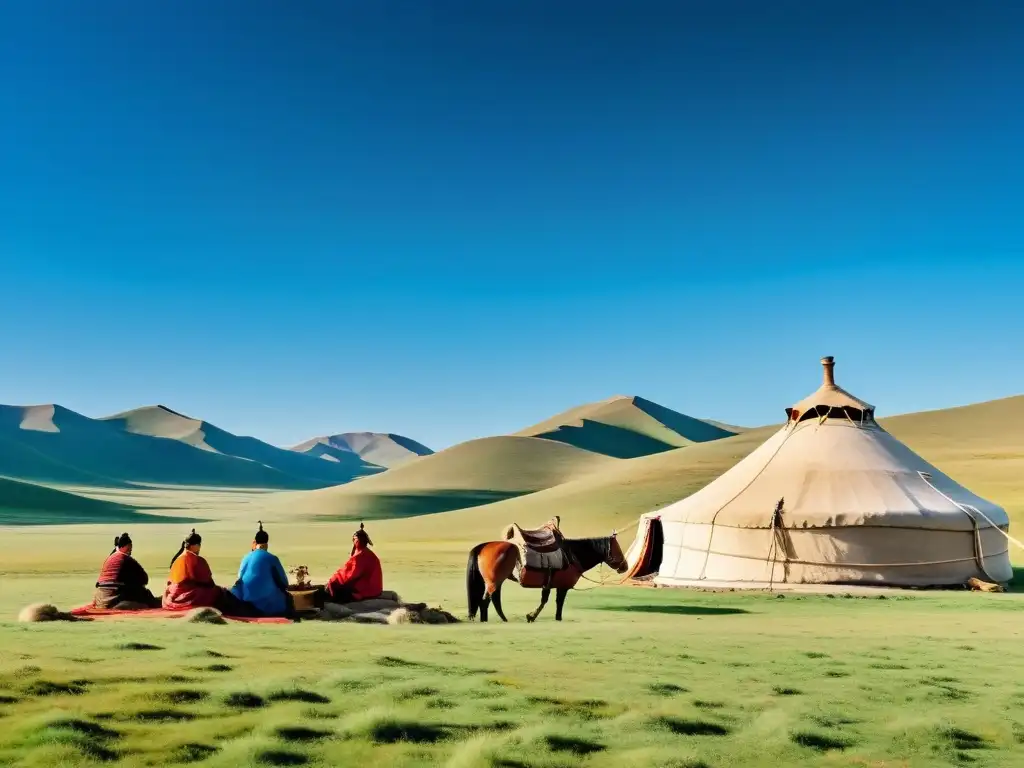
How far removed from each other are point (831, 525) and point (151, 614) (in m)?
12.7

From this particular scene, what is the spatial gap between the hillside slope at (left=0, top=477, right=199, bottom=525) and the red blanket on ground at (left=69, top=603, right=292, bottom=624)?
5902 cm

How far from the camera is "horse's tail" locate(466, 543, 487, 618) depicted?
12641 millimetres

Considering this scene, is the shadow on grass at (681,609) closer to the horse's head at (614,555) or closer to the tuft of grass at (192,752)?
the horse's head at (614,555)

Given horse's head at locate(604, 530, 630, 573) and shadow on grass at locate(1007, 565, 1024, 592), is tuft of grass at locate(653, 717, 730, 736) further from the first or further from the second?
shadow on grass at locate(1007, 565, 1024, 592)

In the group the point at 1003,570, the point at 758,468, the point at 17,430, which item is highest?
the point at 17,430

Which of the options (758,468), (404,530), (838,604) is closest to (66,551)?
(404,530)

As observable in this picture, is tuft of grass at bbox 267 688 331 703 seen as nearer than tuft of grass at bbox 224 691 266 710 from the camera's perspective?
No

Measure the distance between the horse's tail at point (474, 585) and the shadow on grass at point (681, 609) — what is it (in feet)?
9.65

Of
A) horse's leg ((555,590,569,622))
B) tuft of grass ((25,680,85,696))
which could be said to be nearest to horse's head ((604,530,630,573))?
horse's leg ((555,590,569,622))

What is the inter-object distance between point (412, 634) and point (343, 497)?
79318mm

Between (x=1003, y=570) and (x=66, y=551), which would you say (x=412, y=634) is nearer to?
(x=1003, y=570)

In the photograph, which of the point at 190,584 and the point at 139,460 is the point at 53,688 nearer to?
the point at 190,584

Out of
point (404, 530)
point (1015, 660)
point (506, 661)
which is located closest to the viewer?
point (506, 661)

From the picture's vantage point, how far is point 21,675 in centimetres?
592
